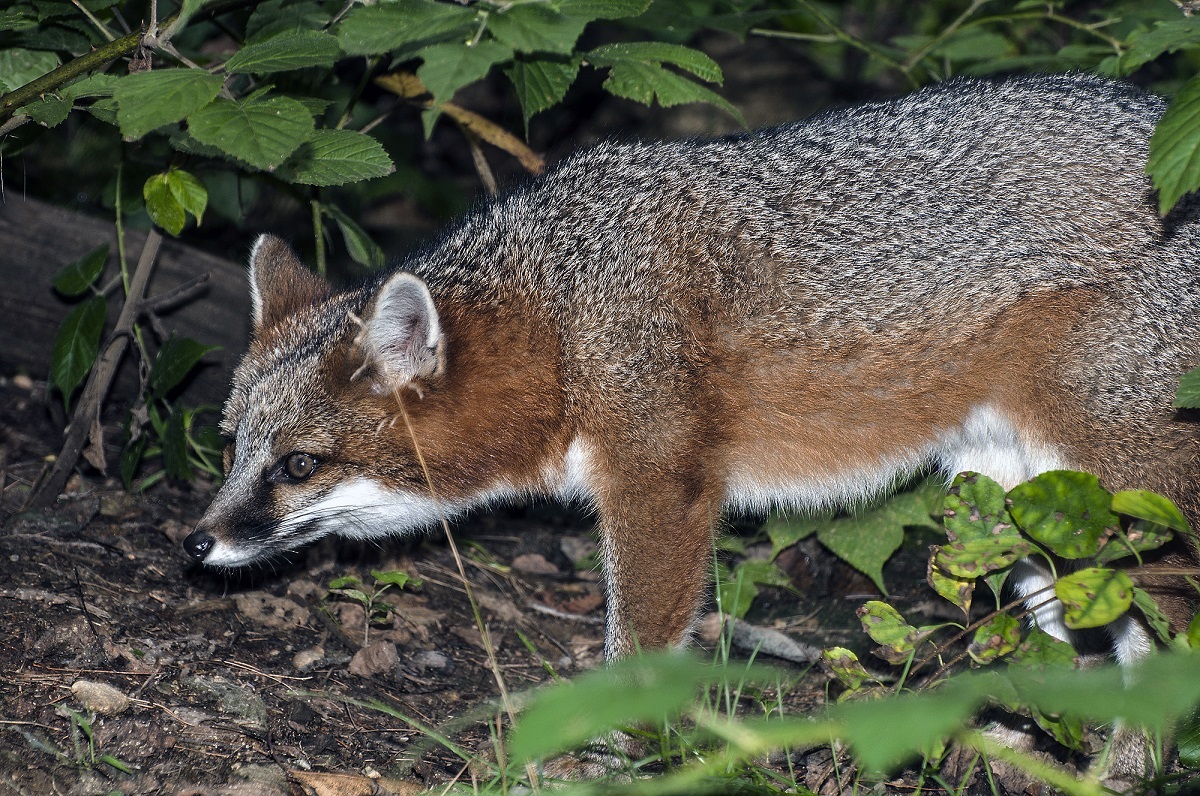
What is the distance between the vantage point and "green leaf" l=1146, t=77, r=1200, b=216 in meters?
3.84

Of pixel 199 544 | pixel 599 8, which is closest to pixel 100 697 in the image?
pixel 199 544

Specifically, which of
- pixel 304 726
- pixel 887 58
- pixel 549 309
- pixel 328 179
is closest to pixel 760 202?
pixel 549 309

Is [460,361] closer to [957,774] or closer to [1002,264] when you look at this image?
[1002,264]

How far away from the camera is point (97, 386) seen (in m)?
5.97

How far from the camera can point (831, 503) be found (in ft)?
18.1

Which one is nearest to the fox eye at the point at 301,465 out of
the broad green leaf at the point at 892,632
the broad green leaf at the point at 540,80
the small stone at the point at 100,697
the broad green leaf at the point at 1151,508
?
the small stone at the point at 100,697

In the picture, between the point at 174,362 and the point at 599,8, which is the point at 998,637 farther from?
the point at 174,362

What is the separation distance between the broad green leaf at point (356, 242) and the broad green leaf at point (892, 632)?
332cm

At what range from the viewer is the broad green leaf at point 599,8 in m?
4.11

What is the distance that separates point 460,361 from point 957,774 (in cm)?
298

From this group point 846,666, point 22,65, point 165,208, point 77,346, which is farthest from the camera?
point 77,346

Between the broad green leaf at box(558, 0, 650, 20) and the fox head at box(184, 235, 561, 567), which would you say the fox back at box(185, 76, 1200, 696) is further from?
the broad green leaf at box(558, 0, 650, 20)

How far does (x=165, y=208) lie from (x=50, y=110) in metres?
0.73

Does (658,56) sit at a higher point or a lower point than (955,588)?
higher
